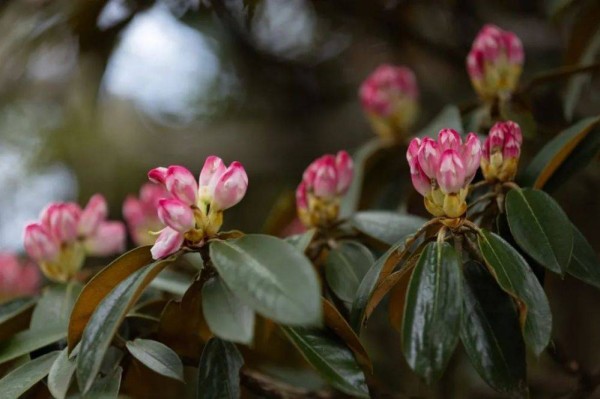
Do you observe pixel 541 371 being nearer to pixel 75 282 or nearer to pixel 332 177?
pixel 332 177

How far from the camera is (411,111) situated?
1157 mm

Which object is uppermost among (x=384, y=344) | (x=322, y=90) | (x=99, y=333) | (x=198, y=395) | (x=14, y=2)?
(x=14, y=2)

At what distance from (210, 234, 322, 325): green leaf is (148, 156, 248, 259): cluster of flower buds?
0.10ft

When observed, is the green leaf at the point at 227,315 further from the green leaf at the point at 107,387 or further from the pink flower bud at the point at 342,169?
the pink flower bud at the point at 342,169

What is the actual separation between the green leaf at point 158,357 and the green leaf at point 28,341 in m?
0.10

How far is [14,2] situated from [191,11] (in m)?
0.29

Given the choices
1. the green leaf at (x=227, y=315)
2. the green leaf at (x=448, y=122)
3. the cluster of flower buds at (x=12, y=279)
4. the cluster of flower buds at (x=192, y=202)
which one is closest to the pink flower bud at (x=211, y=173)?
the cluster of flower buds at (x=192, y=202)

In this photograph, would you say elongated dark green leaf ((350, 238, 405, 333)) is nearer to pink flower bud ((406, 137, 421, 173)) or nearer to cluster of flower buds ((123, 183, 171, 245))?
pink flower bud ((406, 137, 421, 173))

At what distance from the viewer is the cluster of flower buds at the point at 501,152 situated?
2.42 feet

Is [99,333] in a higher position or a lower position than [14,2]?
lower

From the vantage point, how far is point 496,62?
966 millimetres

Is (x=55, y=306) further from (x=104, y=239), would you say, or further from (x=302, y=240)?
(x=302, y=240)

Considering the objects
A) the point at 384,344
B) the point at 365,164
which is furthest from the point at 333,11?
the point at 384,344

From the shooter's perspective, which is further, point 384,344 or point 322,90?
point 322,90
